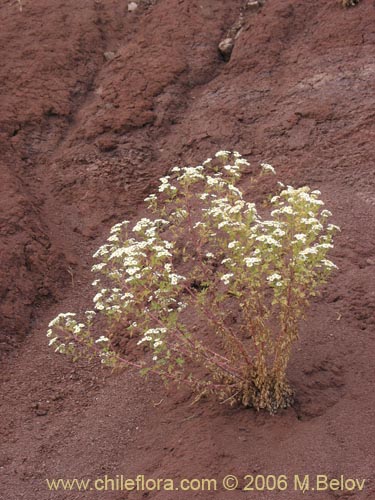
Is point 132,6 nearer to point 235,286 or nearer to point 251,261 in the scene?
point 235,286

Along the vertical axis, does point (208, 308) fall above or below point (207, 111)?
above

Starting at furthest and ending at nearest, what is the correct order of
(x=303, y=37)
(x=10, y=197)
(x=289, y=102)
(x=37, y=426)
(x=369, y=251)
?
(x=303, y=37) → (x=289, y=102) → (x=10, y=197) → (x=369, y=251) → (x=37, y=426)

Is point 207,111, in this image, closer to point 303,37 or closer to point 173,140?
point 173,140

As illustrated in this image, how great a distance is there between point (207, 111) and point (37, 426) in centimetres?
485

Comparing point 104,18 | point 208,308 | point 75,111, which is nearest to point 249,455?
point 208,308

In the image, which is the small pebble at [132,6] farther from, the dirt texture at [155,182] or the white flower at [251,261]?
the white flower at [251,261]

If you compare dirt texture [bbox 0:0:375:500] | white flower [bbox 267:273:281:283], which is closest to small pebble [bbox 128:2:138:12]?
dirt texture [bbox 0:0:375:500]

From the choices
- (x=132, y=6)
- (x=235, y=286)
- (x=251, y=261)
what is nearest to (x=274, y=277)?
(x=251, y=261)

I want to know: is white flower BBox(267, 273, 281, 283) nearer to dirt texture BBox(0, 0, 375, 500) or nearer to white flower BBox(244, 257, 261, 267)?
white flower BBox(244, 257, 261, 267)

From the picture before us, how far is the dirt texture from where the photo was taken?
15.6 ft

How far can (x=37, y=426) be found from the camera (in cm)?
571

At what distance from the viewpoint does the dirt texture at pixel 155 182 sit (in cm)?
475

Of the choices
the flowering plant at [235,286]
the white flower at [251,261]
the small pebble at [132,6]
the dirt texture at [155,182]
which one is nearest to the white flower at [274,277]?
the flowering plant at [235,286]

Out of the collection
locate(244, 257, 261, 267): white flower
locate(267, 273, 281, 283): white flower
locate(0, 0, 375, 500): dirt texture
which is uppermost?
locate(244, 257, 261, 267): white flower
